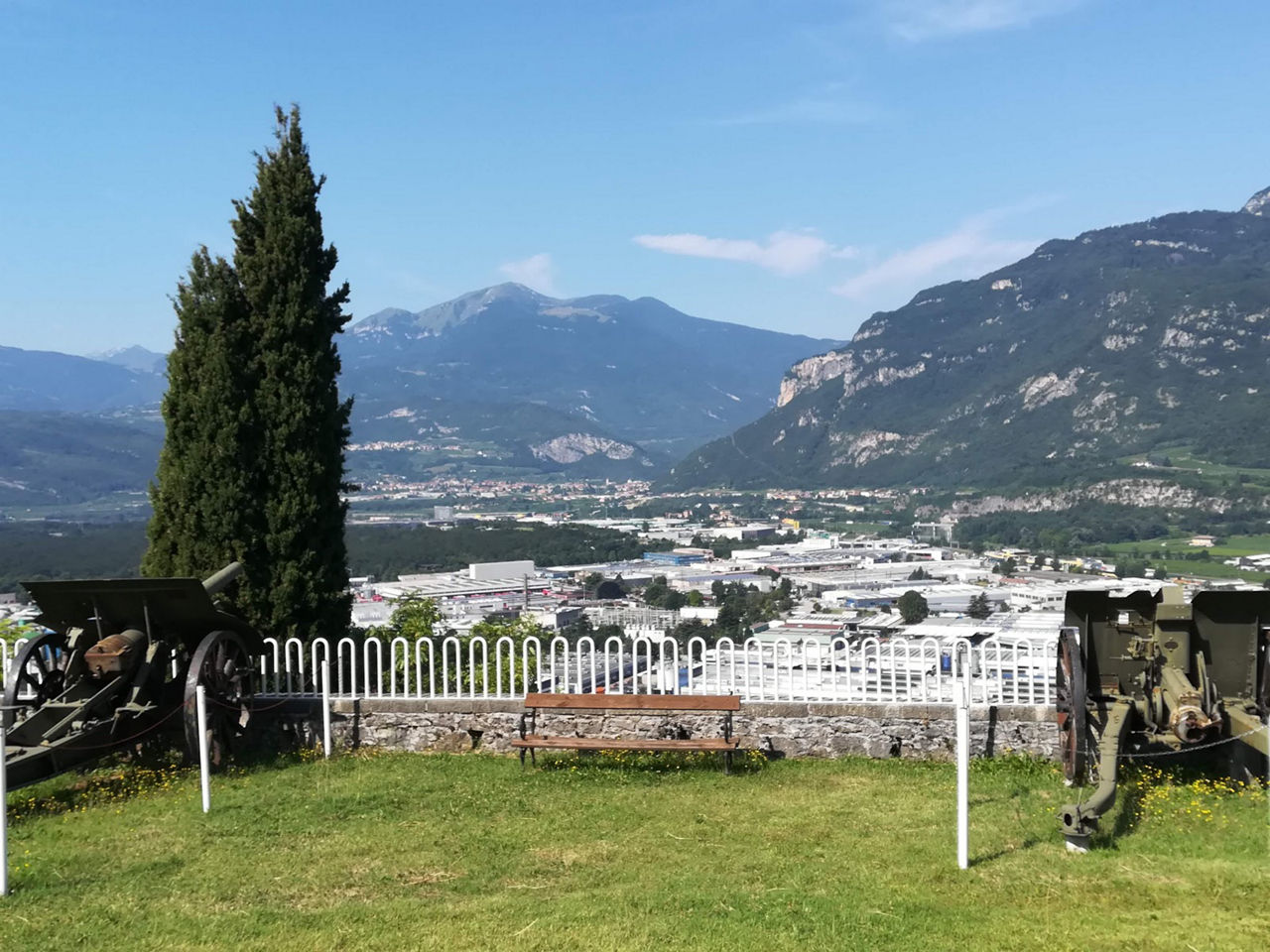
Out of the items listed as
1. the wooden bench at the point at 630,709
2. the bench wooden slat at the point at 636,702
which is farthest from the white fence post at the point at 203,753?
the bench wooden slat at the point at 636,702

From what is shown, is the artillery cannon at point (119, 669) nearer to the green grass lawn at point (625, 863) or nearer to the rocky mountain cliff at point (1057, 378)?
the green grass lawn at point (625, 863)

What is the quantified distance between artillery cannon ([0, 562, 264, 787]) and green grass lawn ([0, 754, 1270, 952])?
54cm

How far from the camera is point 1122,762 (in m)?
8.88

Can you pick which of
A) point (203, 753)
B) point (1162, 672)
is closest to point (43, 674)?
point (203, 753)

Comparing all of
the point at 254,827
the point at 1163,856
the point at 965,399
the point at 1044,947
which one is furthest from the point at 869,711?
Result: the point at 965,399

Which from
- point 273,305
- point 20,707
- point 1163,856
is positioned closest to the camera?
point 1163,856

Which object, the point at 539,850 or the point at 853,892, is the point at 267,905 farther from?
the point at 853,892

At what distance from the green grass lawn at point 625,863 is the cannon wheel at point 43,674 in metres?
0.78

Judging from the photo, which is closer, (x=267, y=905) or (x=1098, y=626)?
(x=267, y=905)

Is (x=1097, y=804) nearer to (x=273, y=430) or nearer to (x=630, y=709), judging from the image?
(x=630, y=709)

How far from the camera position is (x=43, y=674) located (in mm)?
9742

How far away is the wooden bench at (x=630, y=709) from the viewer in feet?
31.6

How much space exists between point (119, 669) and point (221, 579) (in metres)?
1.51

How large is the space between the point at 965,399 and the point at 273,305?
151 metres
